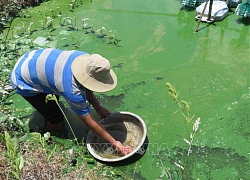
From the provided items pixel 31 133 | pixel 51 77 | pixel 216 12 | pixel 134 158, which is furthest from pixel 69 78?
pixel 216 12

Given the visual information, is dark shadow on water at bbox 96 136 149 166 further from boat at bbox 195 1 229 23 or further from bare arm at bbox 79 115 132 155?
boat at bbox 195 1 229 23

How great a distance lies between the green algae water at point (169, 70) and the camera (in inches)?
95.7

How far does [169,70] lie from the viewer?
3285 mm

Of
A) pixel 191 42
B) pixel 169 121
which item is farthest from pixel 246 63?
pixel 169 121

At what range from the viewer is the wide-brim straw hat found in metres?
1.98

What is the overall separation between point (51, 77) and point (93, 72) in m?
0.32

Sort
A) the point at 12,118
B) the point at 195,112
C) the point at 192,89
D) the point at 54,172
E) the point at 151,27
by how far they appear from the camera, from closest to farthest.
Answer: the point at 54,172
the point at 12,118
the point at 195,112
the point at 192,89
the point at 151,27

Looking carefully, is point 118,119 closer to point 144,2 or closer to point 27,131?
point 27,131

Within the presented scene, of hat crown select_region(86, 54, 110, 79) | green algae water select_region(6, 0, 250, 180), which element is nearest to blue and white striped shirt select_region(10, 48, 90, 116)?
hat crown select_region(86, 54, 110, 79)

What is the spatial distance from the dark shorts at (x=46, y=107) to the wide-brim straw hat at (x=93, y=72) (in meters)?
0.51

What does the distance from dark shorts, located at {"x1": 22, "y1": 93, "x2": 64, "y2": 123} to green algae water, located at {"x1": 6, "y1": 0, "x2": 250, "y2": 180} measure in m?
0.24

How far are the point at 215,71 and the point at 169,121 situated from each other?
0.84 metres

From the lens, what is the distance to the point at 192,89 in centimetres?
304

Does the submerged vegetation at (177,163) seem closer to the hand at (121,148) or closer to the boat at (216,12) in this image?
the hand at (121,148)
